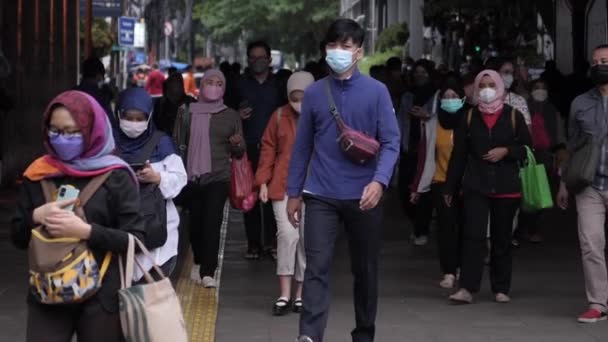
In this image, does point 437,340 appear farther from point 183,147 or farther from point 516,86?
point 516,86

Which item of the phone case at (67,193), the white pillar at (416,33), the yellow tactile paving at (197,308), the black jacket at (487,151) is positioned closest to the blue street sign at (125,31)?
the white pillar at (416,33)

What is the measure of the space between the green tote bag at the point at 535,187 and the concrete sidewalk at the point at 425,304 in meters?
0.71

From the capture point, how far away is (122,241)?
5.77m

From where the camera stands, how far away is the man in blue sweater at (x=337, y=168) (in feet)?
26.4

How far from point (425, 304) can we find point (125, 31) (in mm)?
38831

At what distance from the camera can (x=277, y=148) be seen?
1077cm

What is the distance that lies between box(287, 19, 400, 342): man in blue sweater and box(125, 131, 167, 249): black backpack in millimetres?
912

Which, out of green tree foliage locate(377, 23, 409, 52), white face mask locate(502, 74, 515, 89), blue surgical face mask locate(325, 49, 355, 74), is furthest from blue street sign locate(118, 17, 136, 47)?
blue surgical face mask locate(325, 49, 355, 74)

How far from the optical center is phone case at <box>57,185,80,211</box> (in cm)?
570

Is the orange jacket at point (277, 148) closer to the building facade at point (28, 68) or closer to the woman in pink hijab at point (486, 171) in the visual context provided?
the woman in pink hijab at point (486, 171)

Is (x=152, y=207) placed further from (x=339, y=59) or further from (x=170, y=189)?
(x=339, y=59)

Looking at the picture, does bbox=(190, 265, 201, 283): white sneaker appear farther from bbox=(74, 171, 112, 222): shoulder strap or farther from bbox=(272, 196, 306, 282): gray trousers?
bbox=(74, 171, 112, 222): shoulder strap

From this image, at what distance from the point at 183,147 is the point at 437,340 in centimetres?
292

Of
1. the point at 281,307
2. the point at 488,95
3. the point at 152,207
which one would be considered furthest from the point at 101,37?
the point at 152,207
